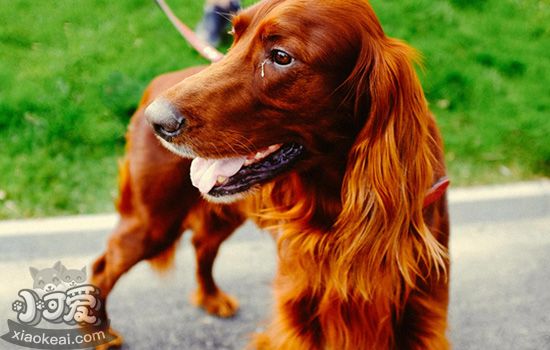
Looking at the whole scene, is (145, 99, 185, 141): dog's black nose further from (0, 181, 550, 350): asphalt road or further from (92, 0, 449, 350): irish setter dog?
(0, 181, 550, 350): asphalt road

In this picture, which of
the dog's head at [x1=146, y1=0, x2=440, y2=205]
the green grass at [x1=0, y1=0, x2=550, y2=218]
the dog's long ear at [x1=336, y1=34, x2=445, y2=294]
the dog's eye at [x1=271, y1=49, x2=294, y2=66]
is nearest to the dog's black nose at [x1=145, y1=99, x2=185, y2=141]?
the dog's head at [x1=146, y1=0, x2=440, y2=205]

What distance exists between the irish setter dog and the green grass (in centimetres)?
158

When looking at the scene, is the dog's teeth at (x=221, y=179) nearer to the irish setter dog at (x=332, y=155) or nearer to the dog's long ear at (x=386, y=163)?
the irish setter dog at (x=332, y=155)

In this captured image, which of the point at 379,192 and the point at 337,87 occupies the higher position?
the point at 337,87

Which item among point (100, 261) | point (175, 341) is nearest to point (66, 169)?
point (100, 261)

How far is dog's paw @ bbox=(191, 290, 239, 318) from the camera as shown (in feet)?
10.1

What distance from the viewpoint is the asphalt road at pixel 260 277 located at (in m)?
3.01

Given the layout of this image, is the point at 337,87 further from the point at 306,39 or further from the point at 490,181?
the point at 490,181

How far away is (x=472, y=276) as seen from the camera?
132 inches

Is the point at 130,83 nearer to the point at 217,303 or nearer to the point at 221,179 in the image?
the point at 217,303

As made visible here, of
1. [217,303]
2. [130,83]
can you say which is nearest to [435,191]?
[217,303]

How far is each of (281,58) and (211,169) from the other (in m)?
0.44

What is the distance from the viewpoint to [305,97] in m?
1.88

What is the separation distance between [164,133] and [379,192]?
0.64 meters
